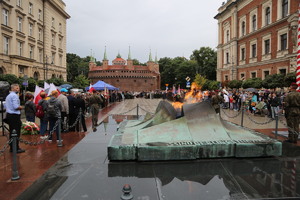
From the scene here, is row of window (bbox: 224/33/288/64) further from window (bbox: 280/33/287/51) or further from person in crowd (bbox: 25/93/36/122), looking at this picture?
person in crowd (bbox: 25/93/36/122)

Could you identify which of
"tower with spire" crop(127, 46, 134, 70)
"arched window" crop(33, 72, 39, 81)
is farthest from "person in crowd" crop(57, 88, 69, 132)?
"tower with spire" crop(127, 46, 134, 70)

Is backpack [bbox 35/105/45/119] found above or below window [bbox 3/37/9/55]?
below

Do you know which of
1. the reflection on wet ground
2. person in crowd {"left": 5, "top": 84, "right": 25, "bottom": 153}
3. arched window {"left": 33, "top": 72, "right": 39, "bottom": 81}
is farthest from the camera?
arched window {"left": 33, "top": 72, "right": 39, "bottom": 81}

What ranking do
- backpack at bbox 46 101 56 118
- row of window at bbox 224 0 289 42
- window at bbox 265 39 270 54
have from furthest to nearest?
window at bbox 265 39 270 54 < row of window at bbox 224 0 289 42 < backpack at bbox 46 101 56 118

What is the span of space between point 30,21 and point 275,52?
3584 cm

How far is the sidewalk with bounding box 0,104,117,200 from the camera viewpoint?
4.31 metres

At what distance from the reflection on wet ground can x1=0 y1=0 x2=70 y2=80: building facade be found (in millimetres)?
29360

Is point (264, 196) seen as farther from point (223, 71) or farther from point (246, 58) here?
point (223, 71)

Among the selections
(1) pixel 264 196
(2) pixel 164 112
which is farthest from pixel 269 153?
(2) pixel 164 112

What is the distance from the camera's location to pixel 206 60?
71938mm

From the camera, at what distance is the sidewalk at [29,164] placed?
4309 mm

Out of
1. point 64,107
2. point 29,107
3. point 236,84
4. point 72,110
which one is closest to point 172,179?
point 64,107

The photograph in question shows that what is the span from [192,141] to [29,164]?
4.15 m

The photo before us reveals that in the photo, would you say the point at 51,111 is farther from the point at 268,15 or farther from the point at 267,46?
the point at 268,15
